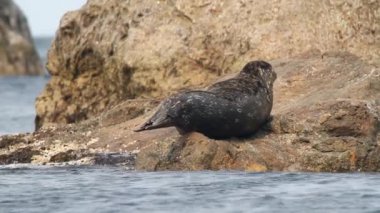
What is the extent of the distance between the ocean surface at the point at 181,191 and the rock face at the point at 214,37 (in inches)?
146

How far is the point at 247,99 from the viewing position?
1191 cm

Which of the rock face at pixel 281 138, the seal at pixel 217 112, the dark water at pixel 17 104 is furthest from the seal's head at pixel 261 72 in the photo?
the dark water at pixel 17 104

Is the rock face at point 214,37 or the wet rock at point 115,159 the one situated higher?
the rock face at point 214,37

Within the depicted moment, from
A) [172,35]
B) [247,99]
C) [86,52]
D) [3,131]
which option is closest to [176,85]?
[172,35]

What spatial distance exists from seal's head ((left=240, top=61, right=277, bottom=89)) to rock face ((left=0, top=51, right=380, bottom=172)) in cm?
34

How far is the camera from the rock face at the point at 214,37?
50.2ft

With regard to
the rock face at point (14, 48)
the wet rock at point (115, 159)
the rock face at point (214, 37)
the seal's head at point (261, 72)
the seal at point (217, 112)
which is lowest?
the wet rock at point (115, 159)

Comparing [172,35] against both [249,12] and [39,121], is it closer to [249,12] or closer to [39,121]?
[249,12]

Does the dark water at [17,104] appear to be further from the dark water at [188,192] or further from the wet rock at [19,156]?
the dark water at [188,192]

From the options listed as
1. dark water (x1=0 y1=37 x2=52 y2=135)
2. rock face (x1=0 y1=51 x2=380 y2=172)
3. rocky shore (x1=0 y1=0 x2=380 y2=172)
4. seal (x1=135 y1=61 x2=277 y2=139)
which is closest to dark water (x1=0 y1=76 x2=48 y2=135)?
dark water (x1=0 y1=37 x2=52 y2=135)

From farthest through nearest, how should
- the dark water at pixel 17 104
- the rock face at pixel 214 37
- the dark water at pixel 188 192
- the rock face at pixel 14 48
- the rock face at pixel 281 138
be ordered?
the rock face at pixel 14 48, the dark water at pixel 17 104, the rock face at pixel 214 37, the rock face at pixel 281 138, the dark water at pixel 188 192

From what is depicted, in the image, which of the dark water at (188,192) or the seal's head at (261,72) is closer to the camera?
the dark water at (188,192)

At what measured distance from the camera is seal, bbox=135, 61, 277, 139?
1152 centimetres

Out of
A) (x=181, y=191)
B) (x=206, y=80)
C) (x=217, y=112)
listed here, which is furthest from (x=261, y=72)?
(x=181, y=191)
